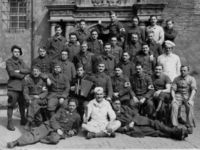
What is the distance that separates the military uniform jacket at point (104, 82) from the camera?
23.5 feet

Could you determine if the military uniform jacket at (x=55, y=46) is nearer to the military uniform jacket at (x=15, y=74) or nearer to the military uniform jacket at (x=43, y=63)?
the military uniform jacket at (x=43, y=63)

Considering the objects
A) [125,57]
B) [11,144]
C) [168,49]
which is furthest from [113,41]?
[11,144]

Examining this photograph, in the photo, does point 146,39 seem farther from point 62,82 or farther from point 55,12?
point 55,12

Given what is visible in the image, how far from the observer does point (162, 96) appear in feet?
23.4

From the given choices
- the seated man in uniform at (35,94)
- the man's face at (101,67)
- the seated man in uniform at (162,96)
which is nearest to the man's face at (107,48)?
the man's face at (101,67)

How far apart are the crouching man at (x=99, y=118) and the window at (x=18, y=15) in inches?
240

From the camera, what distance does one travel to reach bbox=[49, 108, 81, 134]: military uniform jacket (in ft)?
21.3

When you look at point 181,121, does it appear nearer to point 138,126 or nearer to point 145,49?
point 138,126

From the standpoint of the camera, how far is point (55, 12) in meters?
10.9

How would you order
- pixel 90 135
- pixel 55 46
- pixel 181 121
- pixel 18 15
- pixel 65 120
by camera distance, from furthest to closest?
pixel 18 15, pixel 55 46, pixel 181 121, pixel 65 120, pixel 90 135

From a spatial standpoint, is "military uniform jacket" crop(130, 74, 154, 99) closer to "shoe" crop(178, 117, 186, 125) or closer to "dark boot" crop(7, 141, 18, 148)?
"shoe" crop(178, 117, 186, 125)

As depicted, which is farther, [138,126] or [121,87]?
[121,87]

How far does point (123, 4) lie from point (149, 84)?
Answer: 472 cm

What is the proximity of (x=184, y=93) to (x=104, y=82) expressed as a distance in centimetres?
184
